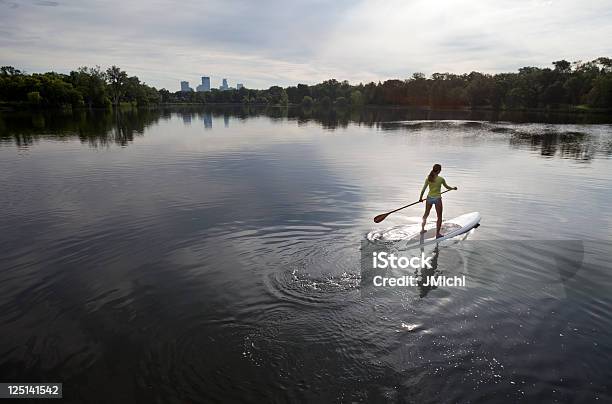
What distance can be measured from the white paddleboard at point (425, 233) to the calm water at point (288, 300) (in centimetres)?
59

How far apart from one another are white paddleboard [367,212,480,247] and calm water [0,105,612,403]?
0.59 metres

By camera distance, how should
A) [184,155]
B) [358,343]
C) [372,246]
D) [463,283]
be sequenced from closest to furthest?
1. [358,343]
2. [463,283]
3. [372,246]
4. [184,155]

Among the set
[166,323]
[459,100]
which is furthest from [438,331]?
[459,100]

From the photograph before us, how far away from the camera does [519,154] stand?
1256 inches

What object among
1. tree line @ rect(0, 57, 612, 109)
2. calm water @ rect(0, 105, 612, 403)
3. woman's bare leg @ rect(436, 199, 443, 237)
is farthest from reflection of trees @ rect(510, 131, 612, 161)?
tree line @ rect(0, 57, 612, 109)

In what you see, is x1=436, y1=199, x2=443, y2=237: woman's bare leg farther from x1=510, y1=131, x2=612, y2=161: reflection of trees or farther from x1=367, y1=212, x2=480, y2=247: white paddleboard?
x1=510, y1=131, x2=612, y2=161: reflection of trees

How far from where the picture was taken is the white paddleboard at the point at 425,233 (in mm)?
11961

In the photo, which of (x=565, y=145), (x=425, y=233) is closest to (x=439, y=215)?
(x=425, y=233)

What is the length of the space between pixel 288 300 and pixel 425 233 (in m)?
6.24

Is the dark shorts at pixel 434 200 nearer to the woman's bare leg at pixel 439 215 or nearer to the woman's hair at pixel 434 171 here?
the woman's bare leg at pixel 439 215

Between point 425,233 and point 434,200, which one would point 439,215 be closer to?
point 434,200

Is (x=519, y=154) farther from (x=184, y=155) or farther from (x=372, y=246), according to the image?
(x=184, y=155)

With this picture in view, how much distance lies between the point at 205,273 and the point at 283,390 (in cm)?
482

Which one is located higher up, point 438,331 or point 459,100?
point 459,100
